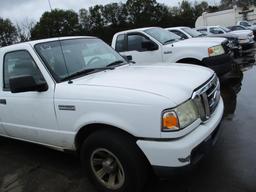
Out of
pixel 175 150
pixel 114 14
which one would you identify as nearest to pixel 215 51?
pixel 175 150

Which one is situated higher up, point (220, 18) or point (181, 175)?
point (181, 175)

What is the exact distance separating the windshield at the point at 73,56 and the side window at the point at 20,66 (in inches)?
7.4

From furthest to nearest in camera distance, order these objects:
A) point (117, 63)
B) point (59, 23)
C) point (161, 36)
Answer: point (59, 23) → point (161, 36) → point (117, 63)

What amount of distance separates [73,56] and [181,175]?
2205 mm

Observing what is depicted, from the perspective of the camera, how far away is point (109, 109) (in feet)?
10.6

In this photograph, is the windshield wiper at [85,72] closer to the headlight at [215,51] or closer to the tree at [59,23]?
the headlight at [215,51]

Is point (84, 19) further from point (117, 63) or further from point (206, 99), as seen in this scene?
point (206, 99)

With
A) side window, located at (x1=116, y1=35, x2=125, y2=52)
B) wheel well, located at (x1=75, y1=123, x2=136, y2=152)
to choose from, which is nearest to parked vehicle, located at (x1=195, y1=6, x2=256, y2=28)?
side window, located at (x1=116, y1=35, x2=125, y2=52)

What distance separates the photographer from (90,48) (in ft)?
15.4

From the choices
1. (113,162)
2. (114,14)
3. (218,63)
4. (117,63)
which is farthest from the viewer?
(114,14)

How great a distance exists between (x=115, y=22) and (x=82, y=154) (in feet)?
141

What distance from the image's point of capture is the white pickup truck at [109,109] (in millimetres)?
3014

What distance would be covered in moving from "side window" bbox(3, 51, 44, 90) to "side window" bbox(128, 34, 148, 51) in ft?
15.9

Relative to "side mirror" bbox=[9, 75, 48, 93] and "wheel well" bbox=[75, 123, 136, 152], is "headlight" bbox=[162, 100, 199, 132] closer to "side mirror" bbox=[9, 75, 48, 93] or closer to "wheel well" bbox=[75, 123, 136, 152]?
"wheel well" bbox=[75, 123, 136, 152]
